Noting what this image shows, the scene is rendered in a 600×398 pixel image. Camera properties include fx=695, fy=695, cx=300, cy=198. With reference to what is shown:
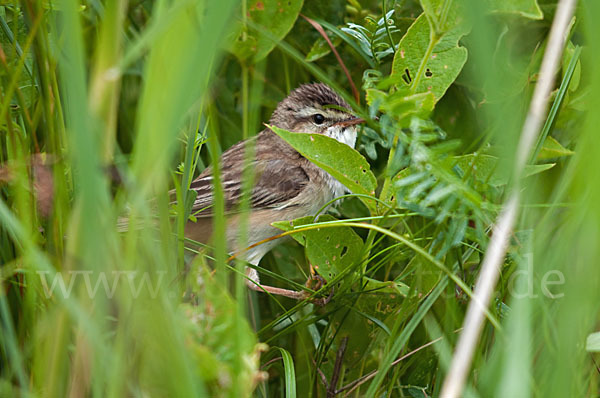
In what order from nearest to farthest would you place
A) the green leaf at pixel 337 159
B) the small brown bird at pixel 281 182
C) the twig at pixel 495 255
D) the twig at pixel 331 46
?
the twig at pixel 495 255
the green leaf at pixel 337 159
the twig at pixel 331 46
the small brown bird at pixel 281 182

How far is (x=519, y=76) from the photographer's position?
2.79 metres

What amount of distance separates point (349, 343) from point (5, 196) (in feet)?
4.71

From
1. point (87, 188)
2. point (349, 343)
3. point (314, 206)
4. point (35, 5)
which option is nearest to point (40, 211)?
point (35, 5)

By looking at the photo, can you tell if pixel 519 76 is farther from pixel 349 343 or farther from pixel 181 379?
pixel 181 379

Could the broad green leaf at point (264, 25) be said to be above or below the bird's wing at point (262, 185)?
above

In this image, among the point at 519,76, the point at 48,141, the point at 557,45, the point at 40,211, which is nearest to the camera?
the point at 557,45

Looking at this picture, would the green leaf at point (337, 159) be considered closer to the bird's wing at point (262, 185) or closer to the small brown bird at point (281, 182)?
the small brown bird at point (281, 182)

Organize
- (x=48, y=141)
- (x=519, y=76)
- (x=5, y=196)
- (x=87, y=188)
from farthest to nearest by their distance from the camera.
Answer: (x=519, y=76) → (x=5, y=196) → (x=48, y=141) → (x=87, y=188)

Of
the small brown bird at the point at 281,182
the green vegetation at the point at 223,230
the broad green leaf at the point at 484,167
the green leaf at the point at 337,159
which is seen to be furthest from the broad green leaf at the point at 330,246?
the small brown bird at the point at 281,182

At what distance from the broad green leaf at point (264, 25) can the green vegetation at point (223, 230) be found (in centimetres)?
15

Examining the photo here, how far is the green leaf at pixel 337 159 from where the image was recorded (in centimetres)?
230

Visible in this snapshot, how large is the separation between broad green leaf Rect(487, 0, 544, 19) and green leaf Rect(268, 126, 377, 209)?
64cm

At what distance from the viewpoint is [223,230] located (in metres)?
1.52

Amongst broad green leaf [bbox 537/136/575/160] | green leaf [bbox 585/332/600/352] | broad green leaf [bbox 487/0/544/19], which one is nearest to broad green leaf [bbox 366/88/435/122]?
broad green leaf [bbox 487/0/544/19]
